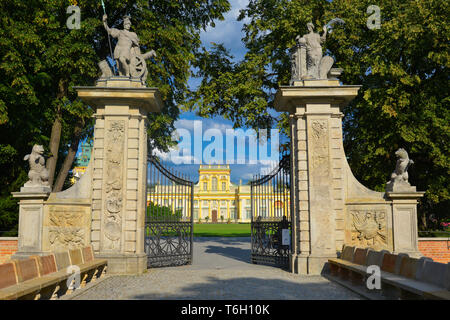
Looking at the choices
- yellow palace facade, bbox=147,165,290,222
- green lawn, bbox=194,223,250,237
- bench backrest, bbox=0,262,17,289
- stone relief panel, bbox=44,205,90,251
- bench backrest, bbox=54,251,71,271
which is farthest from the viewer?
yellow palace facade, bbox=147,165,290,222

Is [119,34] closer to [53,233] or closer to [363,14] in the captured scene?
[53,233]

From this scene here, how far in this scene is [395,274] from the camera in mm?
5973

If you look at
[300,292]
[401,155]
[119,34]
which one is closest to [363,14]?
[401,155]

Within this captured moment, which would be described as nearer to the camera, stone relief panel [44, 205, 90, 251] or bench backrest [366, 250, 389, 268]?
bench backrest [366, 250, 389, 268]

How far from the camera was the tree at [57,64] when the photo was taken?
1295 centimetres

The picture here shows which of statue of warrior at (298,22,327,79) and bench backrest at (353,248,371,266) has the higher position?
statue of warrior at (298,22,327,79)

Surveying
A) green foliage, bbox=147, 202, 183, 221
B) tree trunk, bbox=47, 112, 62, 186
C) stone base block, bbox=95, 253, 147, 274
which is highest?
tree trunk, bbox=47, 112, 62, 186

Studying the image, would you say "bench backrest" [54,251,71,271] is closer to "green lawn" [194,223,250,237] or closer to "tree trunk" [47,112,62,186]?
"tree trunk" [47,112,62,186]

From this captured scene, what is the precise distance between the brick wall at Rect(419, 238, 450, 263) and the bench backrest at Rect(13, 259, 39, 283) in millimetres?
10092

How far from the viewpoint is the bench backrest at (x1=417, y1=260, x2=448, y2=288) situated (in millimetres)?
4707

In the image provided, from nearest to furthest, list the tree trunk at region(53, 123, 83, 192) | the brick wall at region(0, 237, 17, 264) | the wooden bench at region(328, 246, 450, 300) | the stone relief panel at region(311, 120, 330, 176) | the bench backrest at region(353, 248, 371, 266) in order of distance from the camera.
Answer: the wooden bench at region(328, 246, 450, 300) → the bench backrest at region(353, 248, 371, 266) → the stone relief panel at region(311, 120, 330, 176) → the brick wall at region(0, 237, 17, 264) → the tree trunk at region(53, 123, 83, 192)

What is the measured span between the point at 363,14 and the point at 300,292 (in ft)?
39.6

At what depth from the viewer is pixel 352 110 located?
15922 mm

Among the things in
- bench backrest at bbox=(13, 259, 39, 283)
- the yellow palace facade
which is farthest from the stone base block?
the yellow palace facade
